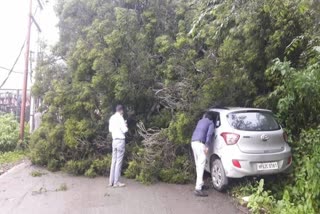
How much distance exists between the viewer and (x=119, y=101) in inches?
352

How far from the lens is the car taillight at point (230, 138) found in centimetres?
664

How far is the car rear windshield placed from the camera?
6.83 m

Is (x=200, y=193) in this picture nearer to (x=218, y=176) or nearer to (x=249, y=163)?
(x=218, y=176)

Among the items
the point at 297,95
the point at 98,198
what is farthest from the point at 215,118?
the point at 98,198

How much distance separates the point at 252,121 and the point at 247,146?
0.59 meters

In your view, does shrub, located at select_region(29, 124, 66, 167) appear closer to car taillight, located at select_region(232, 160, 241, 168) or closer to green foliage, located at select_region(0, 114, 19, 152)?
green foliage, located at select_region(0, 114, 19, 152)

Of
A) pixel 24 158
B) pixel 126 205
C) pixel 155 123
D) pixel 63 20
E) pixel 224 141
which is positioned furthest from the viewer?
pixel 24 158

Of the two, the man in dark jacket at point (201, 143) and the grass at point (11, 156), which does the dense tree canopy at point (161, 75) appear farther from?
the grass at point (11, 156)

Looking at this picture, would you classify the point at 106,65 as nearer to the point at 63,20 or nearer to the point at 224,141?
the point at 63,20

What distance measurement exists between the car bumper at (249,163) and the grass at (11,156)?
25.2ft

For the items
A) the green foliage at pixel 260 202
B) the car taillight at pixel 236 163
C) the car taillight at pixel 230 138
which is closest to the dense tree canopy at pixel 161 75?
the car taillight at pixel 230 138

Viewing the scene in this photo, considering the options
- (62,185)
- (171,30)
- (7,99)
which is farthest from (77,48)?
(7,99)

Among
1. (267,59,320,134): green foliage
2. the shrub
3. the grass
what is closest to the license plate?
(267,59,320,134): green foliage

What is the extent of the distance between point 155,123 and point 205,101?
1737mm
